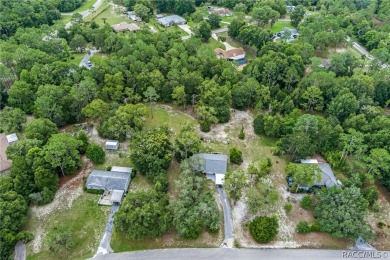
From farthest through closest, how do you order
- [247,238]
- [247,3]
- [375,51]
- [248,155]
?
[247,3] < [375,51] < [248,155] < [247,238]

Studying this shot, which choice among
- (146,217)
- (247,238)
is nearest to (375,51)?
(247,238)

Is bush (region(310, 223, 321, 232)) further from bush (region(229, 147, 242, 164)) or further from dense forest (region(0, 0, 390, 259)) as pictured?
bush (region(229, 147, 242, 164))

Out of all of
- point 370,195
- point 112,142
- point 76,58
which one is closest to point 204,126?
point 112,142

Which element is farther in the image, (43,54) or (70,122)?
(43,54)

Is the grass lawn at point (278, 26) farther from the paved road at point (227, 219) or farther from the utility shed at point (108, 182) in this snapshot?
the utility shed at point (108, 182)

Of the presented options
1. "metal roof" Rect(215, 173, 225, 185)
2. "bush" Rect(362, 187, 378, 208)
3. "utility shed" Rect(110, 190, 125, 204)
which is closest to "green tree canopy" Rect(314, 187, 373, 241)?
"bush" Rect(362, 187, 378, 208)

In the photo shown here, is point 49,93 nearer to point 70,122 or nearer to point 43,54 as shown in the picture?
point 70,122
